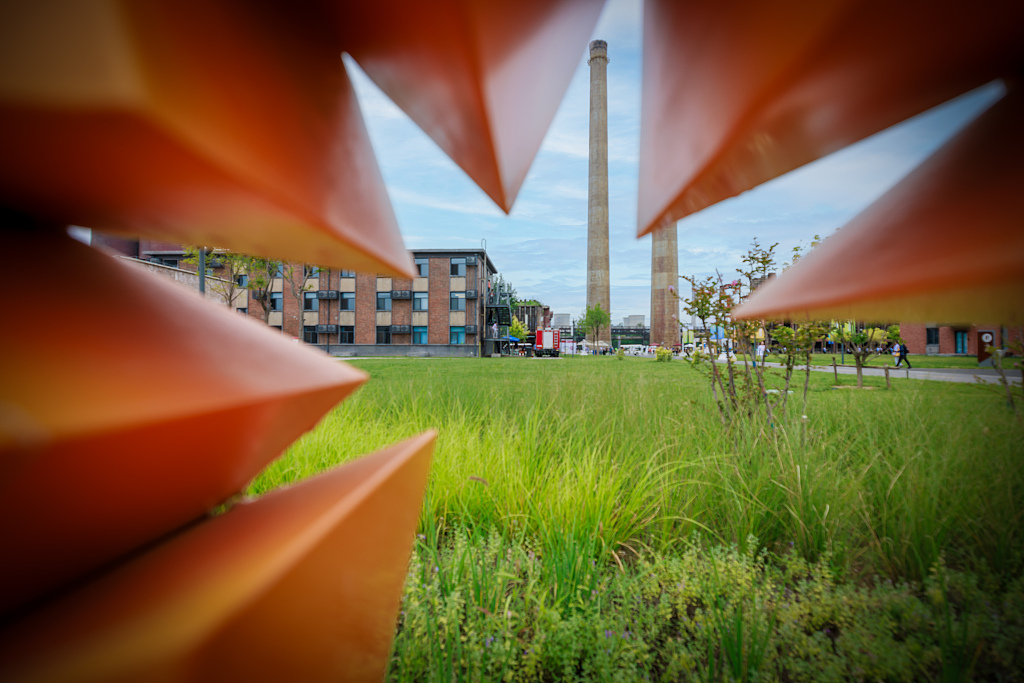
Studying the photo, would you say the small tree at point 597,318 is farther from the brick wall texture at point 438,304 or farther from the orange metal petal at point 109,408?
the orange metal petal at point 109,408

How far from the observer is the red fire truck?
120 feet

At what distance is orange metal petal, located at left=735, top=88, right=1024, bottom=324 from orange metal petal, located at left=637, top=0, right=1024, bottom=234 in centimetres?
3

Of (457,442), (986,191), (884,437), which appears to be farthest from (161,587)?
(884,437)

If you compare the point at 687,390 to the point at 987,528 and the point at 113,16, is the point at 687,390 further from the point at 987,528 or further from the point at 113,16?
the point at 113,16

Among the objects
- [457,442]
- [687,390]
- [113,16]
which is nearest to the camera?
[113,16]

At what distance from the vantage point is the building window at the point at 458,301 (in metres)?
30.1

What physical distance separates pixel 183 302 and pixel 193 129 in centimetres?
20

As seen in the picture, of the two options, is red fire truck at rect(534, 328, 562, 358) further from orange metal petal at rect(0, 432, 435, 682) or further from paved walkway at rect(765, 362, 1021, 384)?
orange metal petal at rect(0, 432, 435, 682)

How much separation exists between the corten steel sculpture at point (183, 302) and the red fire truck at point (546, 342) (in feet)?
118

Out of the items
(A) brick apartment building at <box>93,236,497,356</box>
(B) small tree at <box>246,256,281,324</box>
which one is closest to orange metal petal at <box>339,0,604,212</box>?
(B) small tree at <box>246,256,281,324</box>

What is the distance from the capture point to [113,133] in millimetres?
157

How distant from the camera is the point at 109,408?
204 mm

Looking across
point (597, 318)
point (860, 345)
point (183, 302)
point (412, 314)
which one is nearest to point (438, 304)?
point (412, 314)

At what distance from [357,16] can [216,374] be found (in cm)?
19
